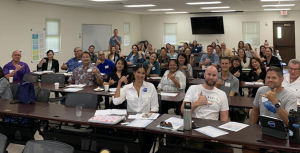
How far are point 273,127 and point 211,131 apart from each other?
20.2 inches

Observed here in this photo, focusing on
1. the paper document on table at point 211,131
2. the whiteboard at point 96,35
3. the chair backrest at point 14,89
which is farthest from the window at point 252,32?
the paper document on table at point 211,131

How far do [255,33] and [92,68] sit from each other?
11.2m

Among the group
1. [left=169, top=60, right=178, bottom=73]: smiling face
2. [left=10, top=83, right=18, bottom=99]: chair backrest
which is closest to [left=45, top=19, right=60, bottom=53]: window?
[left=10, top=83, right=18, bottom=99]: chair backrest

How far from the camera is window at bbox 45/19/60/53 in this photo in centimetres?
944

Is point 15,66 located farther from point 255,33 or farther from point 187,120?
point 255,33

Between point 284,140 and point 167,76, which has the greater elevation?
point 167,76

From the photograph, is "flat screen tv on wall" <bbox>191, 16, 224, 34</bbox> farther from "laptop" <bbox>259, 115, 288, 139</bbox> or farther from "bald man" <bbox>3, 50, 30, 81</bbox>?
"laptop" <bbox>259, 115, 288, 139</bbox>

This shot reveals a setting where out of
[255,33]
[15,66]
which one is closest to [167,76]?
[15,66]

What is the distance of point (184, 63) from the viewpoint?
604 centimetres

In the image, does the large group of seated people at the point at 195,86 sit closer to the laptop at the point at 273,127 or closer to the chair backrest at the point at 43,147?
the laptop at the point at 273,127

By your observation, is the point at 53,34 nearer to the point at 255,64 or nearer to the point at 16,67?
the point at 16,67

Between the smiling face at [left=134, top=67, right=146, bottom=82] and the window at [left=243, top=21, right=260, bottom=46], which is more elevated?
the window at [left=243, top=21, right=260, bottom=46]

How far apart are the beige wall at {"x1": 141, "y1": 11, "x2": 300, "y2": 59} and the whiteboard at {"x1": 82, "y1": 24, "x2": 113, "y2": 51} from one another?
12.2ft

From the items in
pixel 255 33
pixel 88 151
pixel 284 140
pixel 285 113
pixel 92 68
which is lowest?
pixel 88 151
